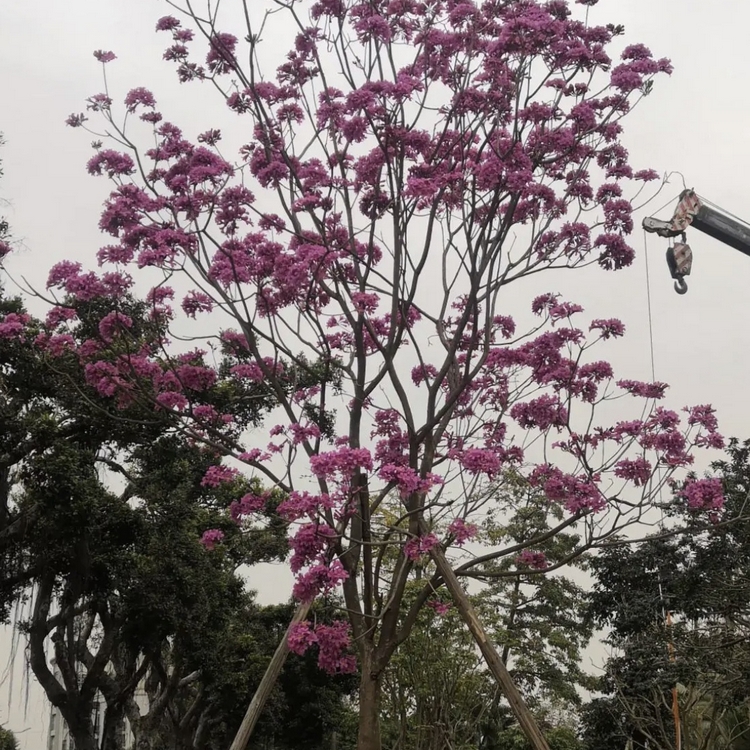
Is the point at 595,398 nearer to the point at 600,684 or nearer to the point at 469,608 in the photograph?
the point at 469,608

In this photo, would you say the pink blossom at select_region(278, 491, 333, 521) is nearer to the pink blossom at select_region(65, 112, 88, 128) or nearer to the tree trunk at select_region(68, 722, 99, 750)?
the pink blossom at select_region(65, 112, 88, 128)

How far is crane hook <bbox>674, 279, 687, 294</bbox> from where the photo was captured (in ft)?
30.8

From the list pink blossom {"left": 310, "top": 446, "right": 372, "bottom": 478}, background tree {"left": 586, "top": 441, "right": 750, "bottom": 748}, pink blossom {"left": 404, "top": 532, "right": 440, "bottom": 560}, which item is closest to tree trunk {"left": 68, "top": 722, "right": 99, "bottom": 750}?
background tree {"left": 586, "top": 441, "right": 750, "bottom": 748}

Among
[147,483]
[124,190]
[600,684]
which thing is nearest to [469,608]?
[124,190]

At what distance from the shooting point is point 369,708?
6.42 metres

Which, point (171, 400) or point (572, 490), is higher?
point (171, 400)

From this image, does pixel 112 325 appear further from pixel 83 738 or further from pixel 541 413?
pixel 83 738

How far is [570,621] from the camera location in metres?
18.1

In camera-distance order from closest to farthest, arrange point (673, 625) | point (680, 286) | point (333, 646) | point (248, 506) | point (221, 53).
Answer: point (333, 646)
point (248, 506)
point (221, 53)
point (680, 286)
point (673, 625)

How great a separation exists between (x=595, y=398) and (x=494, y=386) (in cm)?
106

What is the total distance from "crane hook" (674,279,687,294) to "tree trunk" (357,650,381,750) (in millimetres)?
5046

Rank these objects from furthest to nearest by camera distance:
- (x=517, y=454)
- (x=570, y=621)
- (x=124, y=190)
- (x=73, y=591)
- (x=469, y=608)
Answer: (x=570, y=621) → (x=73, y=591) → (x=517, y=454) → (x=124, y=190) → (x=469, y=608)

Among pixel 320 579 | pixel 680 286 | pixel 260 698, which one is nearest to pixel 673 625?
pixel 680 286

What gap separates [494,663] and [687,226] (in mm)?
6450
